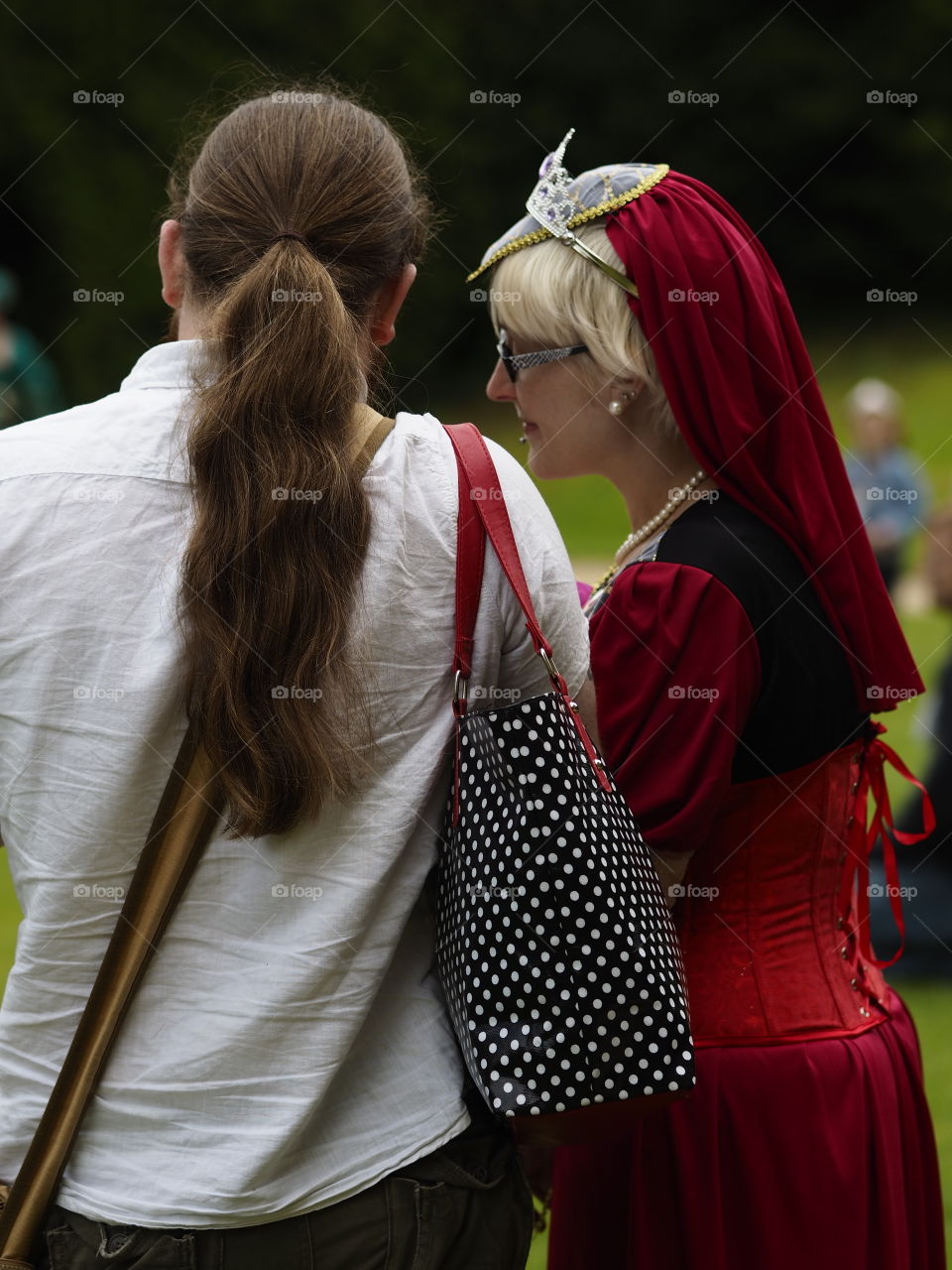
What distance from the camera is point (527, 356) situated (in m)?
2.19

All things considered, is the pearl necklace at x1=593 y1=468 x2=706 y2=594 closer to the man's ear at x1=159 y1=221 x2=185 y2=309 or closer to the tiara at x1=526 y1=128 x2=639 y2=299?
the tiara at x1=526 y1=128 x2=639 y2=299

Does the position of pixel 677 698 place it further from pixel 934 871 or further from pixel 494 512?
pixel 934 871

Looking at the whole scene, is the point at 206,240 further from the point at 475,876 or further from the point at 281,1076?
the point at 281,1076

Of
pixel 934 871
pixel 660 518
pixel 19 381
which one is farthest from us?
pixel 19 381

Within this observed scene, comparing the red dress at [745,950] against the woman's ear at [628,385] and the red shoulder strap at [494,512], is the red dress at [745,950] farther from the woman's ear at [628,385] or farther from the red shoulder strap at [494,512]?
the red shoulder strap at [494,512]

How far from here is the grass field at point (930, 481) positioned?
4.78 m

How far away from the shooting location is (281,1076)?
145 centimetres

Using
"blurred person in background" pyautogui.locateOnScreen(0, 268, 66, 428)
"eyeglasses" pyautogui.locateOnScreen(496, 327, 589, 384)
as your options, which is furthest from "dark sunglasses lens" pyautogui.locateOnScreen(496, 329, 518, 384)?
"blurred person in background" pyautogui.locateOnScreen(0, 268, 66, 428)

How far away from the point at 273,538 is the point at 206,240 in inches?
13.6

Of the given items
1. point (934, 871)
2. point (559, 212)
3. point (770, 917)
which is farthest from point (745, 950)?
point (934, 871)

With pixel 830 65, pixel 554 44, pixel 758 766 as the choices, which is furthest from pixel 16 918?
pixel 830 65

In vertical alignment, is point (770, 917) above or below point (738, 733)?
below

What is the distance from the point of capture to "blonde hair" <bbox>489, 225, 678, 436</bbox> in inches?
82.4

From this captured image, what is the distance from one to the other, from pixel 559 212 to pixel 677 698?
78 cm
